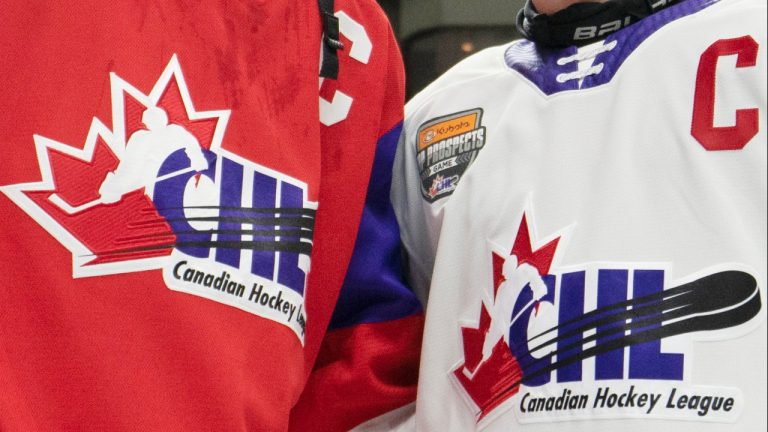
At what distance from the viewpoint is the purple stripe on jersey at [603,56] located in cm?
75

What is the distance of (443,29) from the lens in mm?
904

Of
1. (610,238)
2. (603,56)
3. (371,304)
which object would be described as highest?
(603,56)

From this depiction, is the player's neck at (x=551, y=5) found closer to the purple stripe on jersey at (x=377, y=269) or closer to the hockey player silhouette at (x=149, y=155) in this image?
the purple stripe on jersey at (x=377, y=269)

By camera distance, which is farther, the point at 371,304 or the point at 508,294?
the point at 371,304

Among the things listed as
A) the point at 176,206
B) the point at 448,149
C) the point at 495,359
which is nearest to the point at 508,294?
the point at 495,359

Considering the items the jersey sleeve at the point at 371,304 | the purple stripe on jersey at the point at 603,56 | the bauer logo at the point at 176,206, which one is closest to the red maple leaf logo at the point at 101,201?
the bauer logo at the point at 176,206

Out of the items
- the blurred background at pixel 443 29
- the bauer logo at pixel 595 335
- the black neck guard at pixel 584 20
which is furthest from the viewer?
the blurred background at pixel 443 29

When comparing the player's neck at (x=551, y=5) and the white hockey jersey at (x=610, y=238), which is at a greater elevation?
the player's neck at (x=551, y=5)

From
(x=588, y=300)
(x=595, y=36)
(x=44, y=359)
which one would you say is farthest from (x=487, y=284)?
(x=44, y=359)

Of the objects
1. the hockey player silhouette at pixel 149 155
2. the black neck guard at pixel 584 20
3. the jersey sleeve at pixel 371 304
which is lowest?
the jersey sleeve at pixel 371 304

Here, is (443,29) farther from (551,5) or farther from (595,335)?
(595,335)

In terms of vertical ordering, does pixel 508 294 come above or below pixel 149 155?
below

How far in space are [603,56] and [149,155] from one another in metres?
0.36

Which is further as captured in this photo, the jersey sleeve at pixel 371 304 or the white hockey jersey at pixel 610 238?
the jersey sleeve at pixel 371 304
